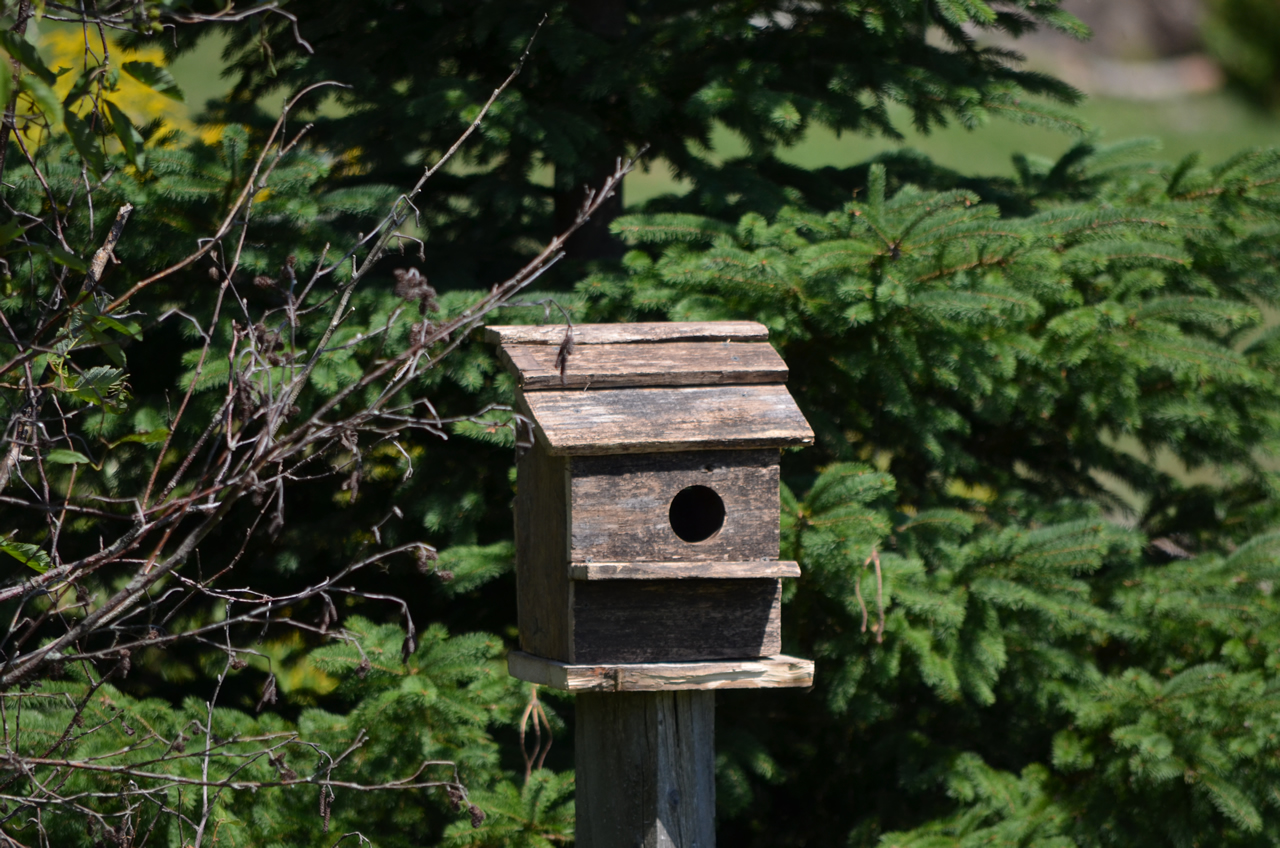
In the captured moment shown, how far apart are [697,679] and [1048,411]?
198 centimetres

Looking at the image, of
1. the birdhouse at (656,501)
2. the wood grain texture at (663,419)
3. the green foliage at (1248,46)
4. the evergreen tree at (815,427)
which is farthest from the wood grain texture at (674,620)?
the green foliage at (1248,46)

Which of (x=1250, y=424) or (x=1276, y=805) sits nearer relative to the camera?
(x=1276, y=805)

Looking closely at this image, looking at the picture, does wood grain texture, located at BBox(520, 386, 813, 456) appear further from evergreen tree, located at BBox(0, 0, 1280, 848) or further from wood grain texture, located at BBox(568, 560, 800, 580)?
evergreen tree, located at BBox(0, 0, 1280, 848)

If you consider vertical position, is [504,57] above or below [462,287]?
above

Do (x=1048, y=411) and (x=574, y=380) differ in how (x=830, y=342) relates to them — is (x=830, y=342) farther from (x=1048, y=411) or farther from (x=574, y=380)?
(x=574, y=380)

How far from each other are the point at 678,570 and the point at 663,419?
13.6 inches

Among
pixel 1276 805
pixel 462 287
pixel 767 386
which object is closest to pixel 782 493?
pixel 767 386

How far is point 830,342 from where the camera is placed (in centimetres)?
378

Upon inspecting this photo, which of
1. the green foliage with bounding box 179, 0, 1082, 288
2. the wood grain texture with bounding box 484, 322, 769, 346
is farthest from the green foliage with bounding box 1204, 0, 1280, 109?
the wood grain texture with bounding box 484, 322, 769, 346

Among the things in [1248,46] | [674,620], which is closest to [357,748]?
[674,620]

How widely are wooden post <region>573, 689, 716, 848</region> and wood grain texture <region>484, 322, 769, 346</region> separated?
0.87m

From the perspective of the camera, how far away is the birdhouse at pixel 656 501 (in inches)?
98.4

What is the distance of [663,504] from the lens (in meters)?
2.55

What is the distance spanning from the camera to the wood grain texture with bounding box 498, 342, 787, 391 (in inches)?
101
